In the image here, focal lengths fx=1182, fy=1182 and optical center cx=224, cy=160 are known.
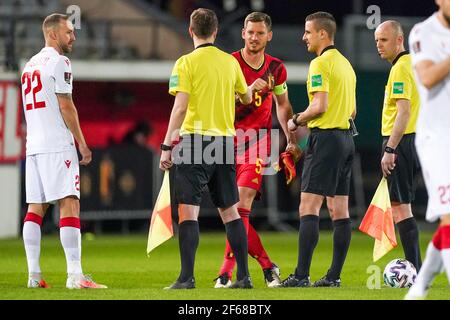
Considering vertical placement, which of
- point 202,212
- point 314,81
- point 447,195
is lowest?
point 202,212

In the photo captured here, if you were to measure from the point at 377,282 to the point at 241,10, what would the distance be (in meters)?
16.6

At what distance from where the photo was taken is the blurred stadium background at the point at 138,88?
2044cm

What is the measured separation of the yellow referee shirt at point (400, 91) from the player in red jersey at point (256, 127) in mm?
892

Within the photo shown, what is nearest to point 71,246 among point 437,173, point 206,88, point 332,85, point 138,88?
point 206,88

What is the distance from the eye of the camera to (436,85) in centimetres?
773

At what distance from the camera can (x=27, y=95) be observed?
1008cm

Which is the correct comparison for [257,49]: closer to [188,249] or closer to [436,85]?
[188,249]

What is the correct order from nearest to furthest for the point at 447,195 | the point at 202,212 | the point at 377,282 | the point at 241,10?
the point at 447,195, the point at 377,282, the point at 202,212, the point at 241,10

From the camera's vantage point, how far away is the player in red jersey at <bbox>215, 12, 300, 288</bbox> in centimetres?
1069

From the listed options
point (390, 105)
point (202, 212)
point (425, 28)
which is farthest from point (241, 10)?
point (425, 28)

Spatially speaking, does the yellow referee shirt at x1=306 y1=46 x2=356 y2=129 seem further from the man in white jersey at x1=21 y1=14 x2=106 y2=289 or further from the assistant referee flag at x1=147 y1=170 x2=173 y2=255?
the man in white jersey at x1=21 y1=14 x2=106 y2=289

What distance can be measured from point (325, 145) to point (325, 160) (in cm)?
14

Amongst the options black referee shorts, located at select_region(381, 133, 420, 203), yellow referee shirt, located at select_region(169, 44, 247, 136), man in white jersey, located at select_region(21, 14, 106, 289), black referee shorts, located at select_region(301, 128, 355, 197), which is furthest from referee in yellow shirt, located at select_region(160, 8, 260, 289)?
black referee shorts, located at select_region(381, 133, 420, 203)
